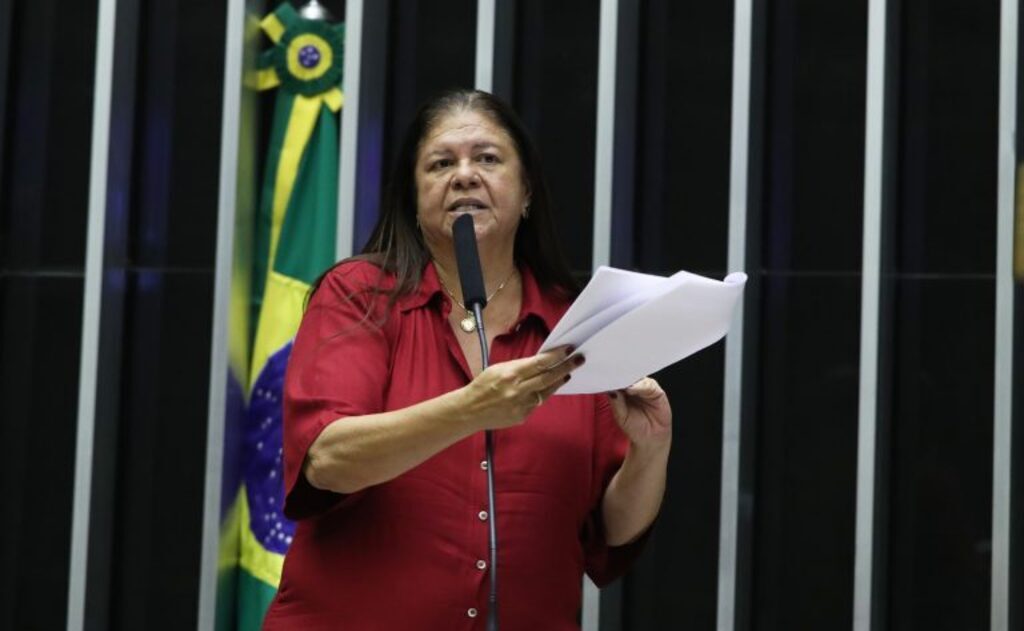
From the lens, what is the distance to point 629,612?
392 cm

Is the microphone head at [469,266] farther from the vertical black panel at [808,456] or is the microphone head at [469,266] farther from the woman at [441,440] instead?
the vertical black panel at [808,456]

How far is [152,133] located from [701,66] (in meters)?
1.46

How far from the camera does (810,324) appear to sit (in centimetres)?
387

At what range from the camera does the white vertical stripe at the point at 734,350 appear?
383 centimetres

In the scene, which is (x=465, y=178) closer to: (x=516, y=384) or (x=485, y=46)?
(x=516, y=384)

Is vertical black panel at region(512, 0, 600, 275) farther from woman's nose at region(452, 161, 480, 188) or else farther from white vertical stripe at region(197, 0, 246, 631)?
woman's nose at region(452, 161, 480, 188)

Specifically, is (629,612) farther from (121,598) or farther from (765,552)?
(121,598)

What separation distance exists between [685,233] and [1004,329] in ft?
2.64

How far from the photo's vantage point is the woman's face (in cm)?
217

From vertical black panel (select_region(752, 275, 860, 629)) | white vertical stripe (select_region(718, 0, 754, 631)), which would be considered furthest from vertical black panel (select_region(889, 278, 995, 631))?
white vertical stripe (select_region(718, 0, 754, 631))

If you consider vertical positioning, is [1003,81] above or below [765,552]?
above

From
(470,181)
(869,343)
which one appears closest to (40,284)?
(869,343)

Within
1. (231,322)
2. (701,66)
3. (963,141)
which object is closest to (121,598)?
(231,322)

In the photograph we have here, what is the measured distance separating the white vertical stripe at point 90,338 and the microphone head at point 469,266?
2303 millimetres
